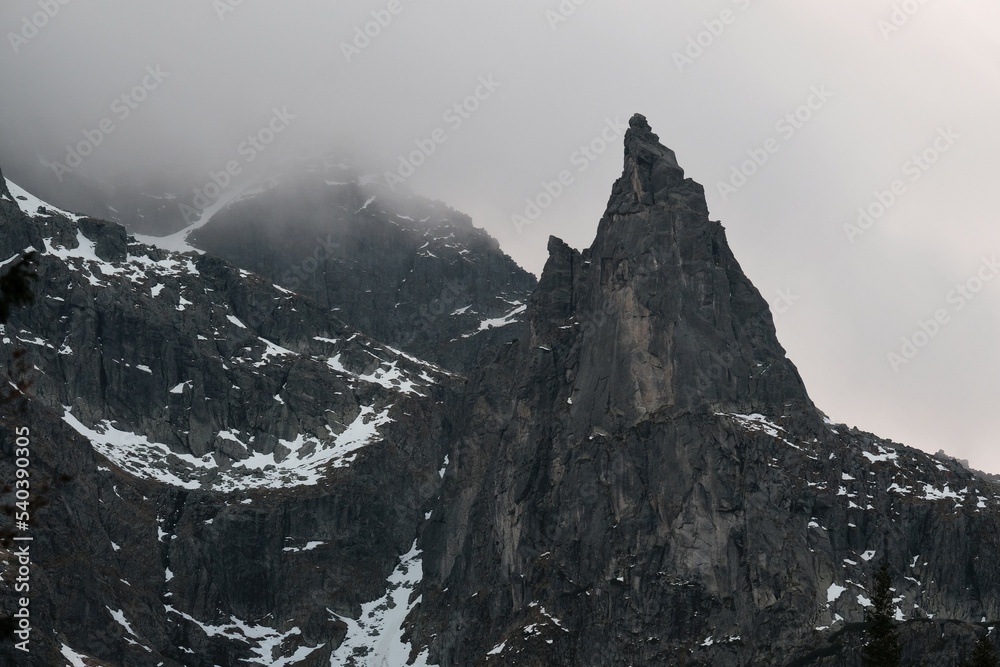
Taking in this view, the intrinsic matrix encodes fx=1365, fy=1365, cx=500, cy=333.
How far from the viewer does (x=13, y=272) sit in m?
31.4

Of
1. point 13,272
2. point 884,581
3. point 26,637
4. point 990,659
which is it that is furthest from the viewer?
point 26,637

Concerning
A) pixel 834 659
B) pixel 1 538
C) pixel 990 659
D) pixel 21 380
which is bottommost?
pixel 1 538

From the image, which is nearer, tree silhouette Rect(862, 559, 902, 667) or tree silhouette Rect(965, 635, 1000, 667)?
tree silhouette Rect(965, 635, 1000, 667)

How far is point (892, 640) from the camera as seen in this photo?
10838 centimetres

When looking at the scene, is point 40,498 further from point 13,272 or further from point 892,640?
point 892,640

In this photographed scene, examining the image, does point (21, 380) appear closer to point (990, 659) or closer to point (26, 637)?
point (990, 659)

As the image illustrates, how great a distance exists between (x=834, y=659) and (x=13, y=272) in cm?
18499

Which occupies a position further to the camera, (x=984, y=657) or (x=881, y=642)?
(x=881, y=642)

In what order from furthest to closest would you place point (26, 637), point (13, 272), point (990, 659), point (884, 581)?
point (26, 637) → point (884, 581) → point (990, 659) → point (13, 272)

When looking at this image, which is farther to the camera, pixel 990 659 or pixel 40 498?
pixel 990 659

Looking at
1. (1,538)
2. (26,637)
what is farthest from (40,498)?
(26,637)

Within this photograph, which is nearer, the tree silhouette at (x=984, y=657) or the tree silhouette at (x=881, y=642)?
the tree silhouette at (x=984, y=657)

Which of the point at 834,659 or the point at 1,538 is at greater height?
the point at 834,659

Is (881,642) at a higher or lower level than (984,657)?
higher
